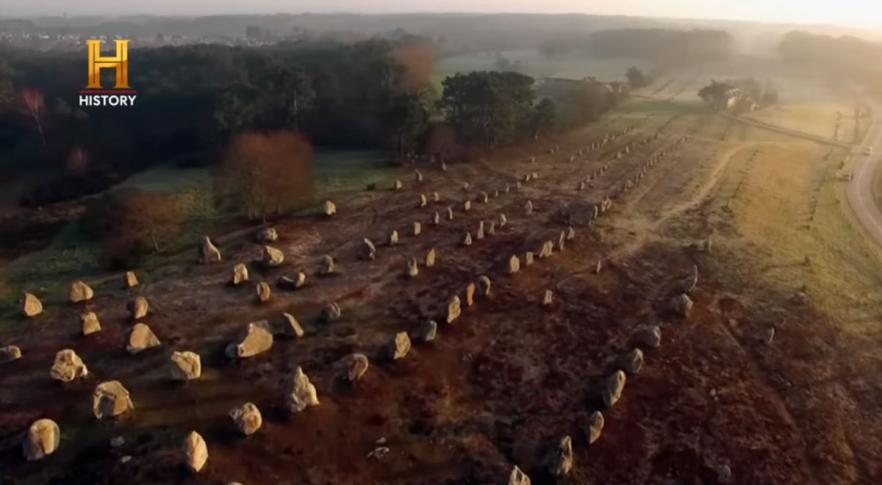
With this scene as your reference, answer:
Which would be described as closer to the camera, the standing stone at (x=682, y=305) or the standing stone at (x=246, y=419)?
the standing stone at (x=246, y=419)

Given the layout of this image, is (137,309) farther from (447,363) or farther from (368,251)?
(447,363)

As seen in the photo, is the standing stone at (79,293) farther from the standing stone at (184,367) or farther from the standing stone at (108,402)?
the standing stone at (108,402)

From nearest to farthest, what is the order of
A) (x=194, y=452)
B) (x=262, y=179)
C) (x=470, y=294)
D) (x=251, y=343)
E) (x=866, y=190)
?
1. (x=194, y=452)
2. (x=251, y=343)
3. (x=470, y=294)
4. (x=262, y=179)
5. (x=866, y=190)

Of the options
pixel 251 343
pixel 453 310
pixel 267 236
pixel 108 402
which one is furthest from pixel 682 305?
pixel 108 402

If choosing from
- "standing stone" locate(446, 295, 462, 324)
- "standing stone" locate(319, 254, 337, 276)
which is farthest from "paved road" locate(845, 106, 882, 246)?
"standing stone" locate(319, 254, 337, 276)

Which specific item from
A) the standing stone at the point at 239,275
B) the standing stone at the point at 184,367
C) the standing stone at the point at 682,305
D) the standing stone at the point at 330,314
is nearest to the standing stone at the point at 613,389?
the standing stone at the point at 682,305

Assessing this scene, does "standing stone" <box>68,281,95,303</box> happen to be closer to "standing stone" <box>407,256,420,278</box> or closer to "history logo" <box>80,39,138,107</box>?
"standing stone" <box>407,256,420,278</box>
